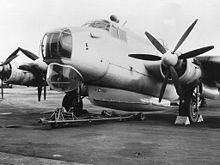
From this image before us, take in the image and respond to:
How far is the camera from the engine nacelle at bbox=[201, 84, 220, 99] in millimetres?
14603

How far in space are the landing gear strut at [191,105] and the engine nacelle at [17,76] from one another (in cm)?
776

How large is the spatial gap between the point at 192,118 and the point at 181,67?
2.49 metres

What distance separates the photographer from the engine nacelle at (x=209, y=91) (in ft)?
47.9

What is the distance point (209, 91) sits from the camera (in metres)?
14.9

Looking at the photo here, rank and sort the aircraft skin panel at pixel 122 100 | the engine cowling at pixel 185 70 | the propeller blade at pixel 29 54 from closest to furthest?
the engine cowling at pixel 185 70, the aircraft skin panel at pixel 122 100, the propeller blade at pixel 29 54

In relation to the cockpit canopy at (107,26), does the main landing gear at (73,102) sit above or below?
below

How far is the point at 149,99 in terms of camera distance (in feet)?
44.2

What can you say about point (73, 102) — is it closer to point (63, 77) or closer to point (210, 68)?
point (63, 77)

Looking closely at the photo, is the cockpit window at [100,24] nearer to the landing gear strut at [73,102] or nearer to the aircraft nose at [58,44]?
the aircraft nose at [58,44]

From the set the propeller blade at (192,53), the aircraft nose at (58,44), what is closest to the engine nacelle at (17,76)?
the aircraft nose at (58,44)

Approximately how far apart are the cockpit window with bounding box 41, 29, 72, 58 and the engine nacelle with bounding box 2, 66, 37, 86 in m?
5.74

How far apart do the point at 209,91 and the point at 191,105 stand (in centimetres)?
244

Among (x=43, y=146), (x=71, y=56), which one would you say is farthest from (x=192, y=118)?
(x=43, y=146)

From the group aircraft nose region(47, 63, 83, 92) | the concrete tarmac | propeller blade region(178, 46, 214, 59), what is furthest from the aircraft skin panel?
propeller blade region(178, 46, 214, 59)
